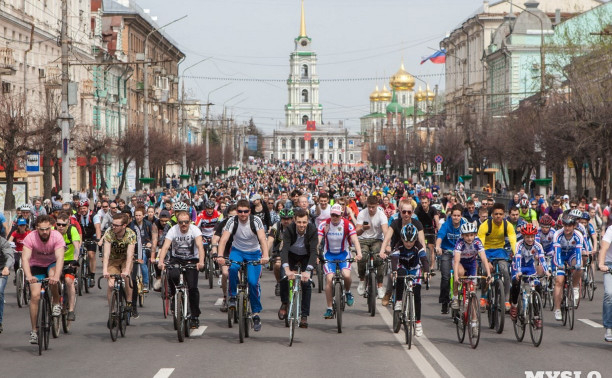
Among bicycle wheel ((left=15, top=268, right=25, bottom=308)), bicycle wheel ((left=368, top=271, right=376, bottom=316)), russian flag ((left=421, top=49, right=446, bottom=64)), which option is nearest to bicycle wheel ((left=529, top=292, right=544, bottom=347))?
bicycle wheel ((left=368, top=271, right=376, bottom=316))

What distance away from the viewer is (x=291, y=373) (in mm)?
10516

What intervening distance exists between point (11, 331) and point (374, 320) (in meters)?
4.63

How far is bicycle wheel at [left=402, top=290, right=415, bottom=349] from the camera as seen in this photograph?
12.3 meters

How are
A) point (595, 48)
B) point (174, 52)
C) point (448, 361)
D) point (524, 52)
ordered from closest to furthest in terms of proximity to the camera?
point (448, 361) < point (595, 48) < point (524, 52) < point (174, 52)

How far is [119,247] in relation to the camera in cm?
1394

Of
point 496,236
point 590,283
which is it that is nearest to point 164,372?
point 496,236

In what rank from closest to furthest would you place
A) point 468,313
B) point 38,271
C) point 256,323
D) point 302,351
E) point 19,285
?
point 302,351 < point 468,313 < point 38,271 < point 256,323 < point 19,285

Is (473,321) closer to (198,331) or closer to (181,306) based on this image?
(181,306)

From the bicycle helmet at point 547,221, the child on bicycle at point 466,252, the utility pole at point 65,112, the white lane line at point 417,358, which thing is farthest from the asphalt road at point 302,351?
the utility pole at point 65,112

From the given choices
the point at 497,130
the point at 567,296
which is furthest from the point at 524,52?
the point at 567,296

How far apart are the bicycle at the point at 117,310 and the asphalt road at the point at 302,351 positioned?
16 cm

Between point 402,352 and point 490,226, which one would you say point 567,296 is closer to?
point 490,226

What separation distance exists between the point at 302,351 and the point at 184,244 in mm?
2199

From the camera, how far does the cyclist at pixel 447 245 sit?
623 inches
